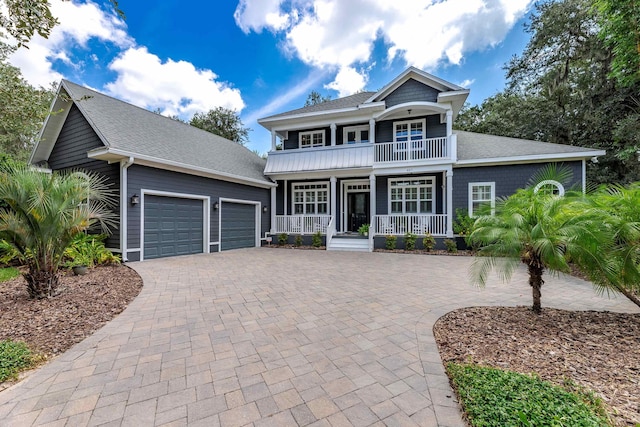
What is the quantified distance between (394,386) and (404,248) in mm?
9154

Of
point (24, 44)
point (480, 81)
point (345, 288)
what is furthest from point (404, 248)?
point (480, 81)

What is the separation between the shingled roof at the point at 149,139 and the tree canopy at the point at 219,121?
45.3ft

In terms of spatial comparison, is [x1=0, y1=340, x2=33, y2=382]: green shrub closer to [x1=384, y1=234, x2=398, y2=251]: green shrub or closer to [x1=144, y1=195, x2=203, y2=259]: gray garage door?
[x1=144, y1=195, x2=203, y2=259]: gray garage door

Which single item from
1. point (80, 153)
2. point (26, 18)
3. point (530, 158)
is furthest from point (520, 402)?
point (80, 153)

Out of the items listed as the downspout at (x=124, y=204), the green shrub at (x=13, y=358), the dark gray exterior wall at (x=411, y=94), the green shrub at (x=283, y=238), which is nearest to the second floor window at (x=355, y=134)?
the dark gray exterior wall at (x=411, y=94)

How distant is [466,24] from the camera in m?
12.9

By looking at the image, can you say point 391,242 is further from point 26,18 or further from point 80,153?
point 80,153

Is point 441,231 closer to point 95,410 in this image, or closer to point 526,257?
point 526,257

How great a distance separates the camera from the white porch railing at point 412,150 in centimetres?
1095

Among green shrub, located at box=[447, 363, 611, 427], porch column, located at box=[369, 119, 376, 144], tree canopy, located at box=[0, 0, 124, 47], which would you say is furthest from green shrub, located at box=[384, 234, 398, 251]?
tree canopy, located at box=[0, 0, 124, 47]

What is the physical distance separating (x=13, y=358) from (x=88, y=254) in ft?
17.4

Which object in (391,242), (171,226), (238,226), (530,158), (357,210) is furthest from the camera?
(357,210)

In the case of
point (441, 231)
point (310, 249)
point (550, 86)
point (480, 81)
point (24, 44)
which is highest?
point (480, 81)

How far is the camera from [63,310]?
3.96 m
